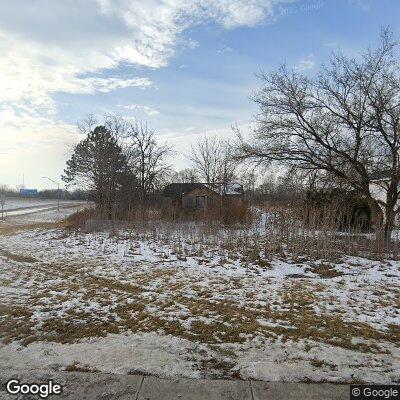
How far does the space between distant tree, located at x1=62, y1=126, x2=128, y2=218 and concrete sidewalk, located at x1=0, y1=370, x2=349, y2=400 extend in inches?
827

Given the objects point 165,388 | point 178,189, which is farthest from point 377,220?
point 178,189

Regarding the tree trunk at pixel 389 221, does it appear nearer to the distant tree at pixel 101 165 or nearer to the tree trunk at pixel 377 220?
the tree trunk at pixel 377 220

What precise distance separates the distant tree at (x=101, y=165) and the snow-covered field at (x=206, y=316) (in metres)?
16.2

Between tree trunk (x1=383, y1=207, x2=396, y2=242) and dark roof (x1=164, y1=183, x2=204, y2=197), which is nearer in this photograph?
tree trunk (x1=383, y1=207, x2=396, y2=242)

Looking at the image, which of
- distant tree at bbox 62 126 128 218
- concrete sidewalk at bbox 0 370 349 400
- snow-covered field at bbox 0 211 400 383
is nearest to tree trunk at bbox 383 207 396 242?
snow-covered field at bbox 0 211 400 383

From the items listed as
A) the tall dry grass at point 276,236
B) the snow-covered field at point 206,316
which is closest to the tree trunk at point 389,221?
the tall dry grass at point 276,236

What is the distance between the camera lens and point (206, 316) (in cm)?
586

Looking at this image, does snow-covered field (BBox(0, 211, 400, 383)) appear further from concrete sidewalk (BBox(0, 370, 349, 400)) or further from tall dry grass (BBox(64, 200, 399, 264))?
tall dry grass (BBox(64, 200, 399, 264))

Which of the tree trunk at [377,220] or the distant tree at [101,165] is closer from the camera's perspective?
the tree trunk at [377,220]

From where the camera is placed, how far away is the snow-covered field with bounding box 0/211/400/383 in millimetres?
4199

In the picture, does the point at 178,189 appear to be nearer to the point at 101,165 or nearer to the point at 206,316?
the point at 101,165

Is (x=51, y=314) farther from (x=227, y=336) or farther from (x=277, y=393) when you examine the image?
(x=277, y=393)

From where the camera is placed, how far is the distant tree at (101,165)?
28.5 metres

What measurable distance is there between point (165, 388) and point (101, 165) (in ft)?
91.5
